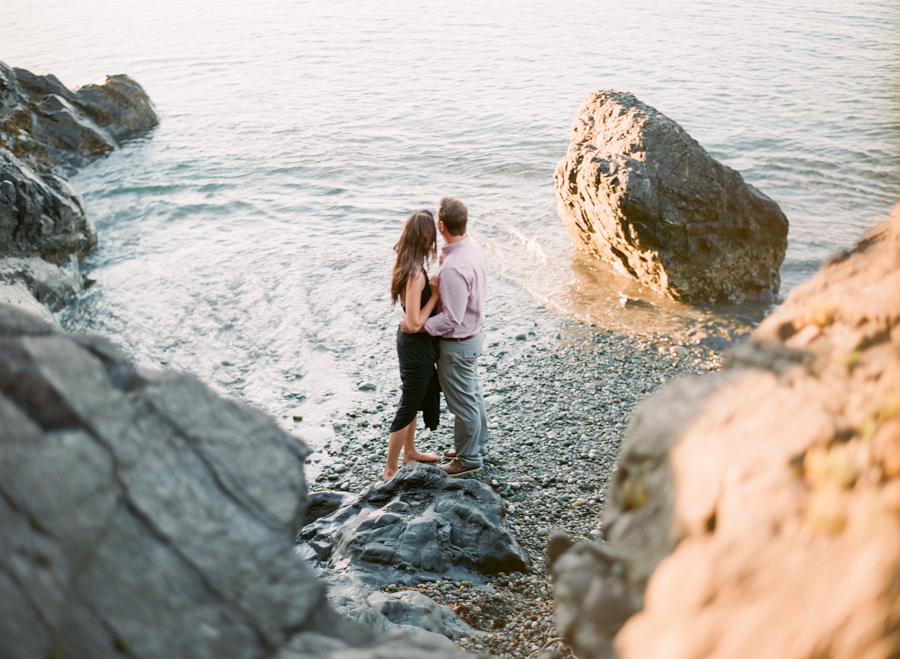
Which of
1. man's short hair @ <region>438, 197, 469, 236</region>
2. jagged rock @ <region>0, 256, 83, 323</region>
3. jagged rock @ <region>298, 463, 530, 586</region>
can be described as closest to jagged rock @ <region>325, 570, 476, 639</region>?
jagged rock @ <region>298, 463, 530, 586</region>

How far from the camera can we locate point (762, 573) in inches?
83.4

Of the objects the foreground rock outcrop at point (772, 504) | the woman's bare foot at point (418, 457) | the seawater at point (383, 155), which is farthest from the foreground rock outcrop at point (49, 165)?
the foreground rock outcrop at point (772, 504)

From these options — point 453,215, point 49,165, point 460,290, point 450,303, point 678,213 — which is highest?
point 453,215

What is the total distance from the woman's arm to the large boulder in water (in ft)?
17.9

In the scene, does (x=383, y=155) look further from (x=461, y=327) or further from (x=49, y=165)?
(x=461, y=327)

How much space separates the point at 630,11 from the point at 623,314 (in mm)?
42136

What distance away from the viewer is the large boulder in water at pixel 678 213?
1036cm

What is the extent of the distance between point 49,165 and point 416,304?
17770 millimetres

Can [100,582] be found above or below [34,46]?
below

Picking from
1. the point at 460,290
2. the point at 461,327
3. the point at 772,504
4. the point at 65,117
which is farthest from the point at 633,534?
the point at 65,117

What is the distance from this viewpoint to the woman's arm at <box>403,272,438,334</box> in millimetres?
6109

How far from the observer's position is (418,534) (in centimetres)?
551

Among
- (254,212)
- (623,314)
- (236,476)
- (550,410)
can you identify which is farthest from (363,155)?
(236,476)

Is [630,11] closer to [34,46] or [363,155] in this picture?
[363,155]
